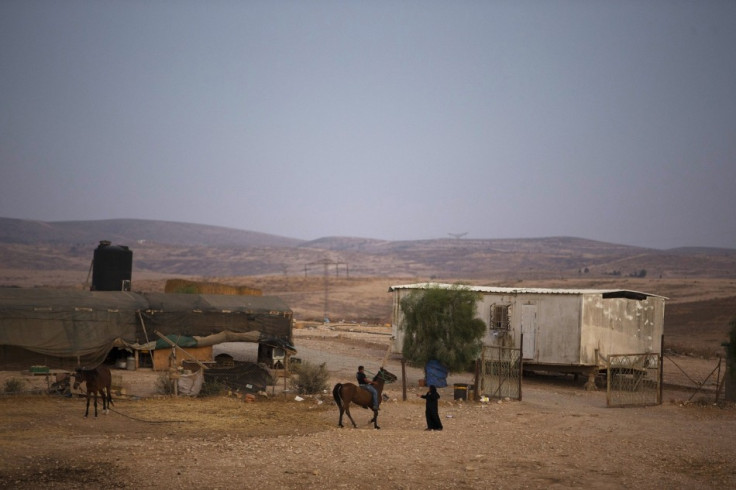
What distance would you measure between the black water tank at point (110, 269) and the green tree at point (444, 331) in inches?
520

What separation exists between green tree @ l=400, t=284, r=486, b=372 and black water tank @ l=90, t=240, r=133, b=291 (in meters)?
13.2

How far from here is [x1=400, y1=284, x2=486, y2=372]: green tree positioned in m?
23.7

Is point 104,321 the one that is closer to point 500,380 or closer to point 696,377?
point 500,380

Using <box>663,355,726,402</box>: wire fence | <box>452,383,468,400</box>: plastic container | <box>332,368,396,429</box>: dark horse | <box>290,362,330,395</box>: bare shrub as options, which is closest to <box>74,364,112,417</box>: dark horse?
<box>332,368,396,429</box>: dark horse

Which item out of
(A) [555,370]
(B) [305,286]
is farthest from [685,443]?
(B) [305,286]

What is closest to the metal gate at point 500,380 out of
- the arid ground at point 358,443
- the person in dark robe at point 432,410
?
the arid ground at point 358,443

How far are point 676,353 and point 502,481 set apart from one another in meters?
31.2

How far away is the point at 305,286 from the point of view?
86.8 metres

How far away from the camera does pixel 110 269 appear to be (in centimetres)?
3097

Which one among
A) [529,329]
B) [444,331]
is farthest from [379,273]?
[444,331]

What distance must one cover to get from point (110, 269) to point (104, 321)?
6520 millimetres

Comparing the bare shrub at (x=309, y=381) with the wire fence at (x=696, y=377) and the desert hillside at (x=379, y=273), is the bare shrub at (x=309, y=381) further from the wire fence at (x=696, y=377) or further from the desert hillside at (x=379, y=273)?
the desert hillside at (x=379, y=273)

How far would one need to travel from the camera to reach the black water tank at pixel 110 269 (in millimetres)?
30766

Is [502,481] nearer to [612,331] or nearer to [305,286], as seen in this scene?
[612,331]
